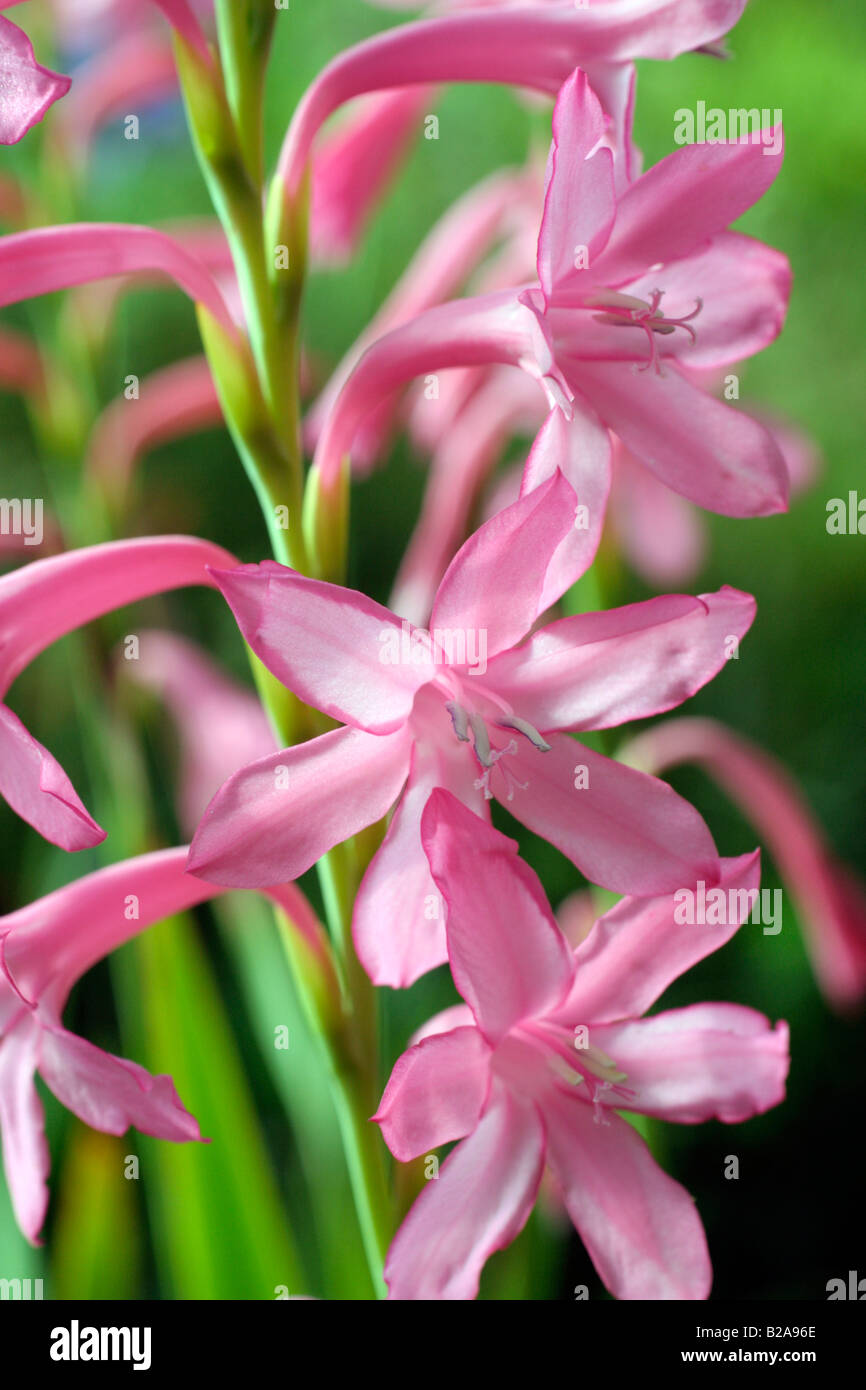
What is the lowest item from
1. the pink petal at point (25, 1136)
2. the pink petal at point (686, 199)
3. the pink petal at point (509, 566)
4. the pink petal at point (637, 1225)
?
the pink petal at point (637, 1225)

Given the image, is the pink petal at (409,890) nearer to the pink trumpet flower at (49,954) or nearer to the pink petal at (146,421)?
the pink trumpet flower at (49,954)

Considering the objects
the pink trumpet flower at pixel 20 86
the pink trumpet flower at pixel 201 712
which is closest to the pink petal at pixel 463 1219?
the pink trumpet flower at pixel 20 86

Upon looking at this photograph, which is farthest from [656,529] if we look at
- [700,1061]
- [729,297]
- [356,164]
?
[700,1061]

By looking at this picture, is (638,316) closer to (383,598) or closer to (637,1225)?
(637,1225)

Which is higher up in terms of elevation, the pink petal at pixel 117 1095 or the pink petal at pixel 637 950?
the pink petal at pixel 637 950

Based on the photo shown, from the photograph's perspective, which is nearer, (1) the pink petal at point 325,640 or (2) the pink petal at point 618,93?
(1) the pink petal at point 325,640

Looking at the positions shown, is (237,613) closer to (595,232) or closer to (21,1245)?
(595,232)
